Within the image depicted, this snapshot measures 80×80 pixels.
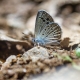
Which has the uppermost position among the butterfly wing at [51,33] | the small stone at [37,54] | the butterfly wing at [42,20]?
the butterfly wing at [42,20]

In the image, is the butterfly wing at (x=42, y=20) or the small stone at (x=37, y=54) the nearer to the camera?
the small stone at (x=37, y=54)

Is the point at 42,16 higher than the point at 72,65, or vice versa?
the point at 42,16

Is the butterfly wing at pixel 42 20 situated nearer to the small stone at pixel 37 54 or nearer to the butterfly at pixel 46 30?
the butterfly at pixel 46 30

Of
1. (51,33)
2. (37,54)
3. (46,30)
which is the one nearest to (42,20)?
(46,30)

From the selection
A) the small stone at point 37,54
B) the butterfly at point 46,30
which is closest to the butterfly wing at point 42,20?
the butterfly at point 46,30

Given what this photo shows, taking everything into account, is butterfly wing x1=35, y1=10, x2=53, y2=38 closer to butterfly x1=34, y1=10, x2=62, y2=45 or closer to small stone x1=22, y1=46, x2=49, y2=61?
butterfly x1=34, y1=10, x2=62, y2=45

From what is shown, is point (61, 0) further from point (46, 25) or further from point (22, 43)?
point (46, 25)

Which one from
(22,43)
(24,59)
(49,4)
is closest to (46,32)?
(22,43)

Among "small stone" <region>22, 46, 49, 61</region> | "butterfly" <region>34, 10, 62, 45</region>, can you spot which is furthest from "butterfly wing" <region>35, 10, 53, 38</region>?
"small stone" <region>22, 46, 49, 61</region>
